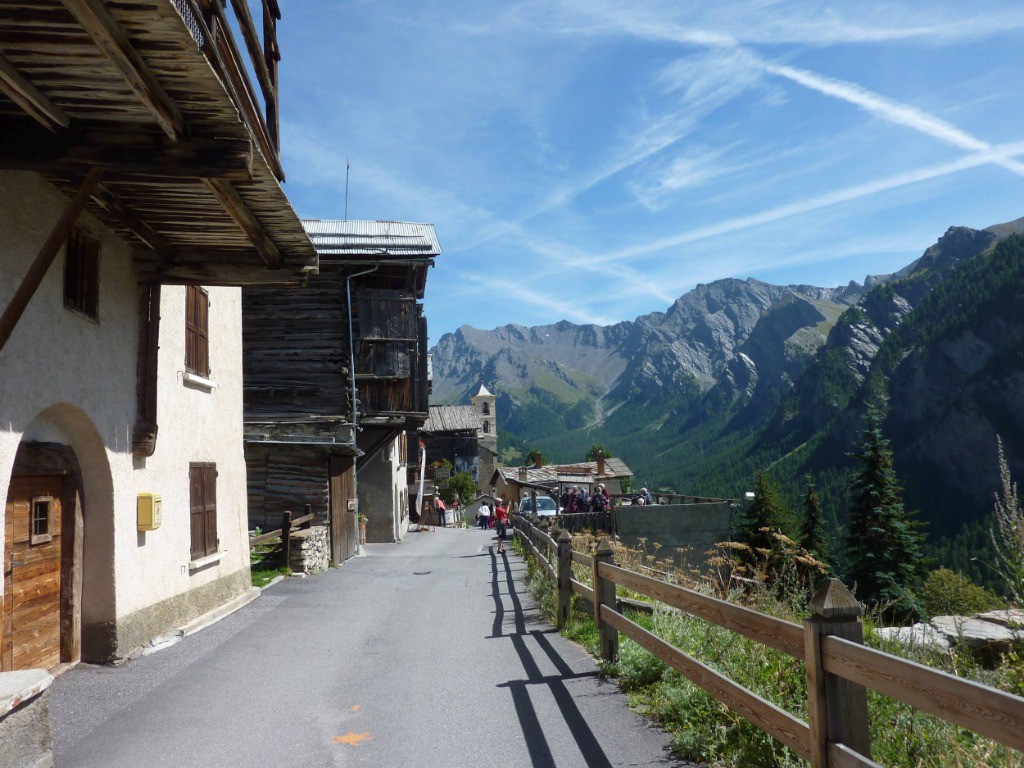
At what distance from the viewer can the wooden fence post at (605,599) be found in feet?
24.2

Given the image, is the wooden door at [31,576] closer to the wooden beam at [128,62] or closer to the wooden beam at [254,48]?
the wooden beam at [128,62]

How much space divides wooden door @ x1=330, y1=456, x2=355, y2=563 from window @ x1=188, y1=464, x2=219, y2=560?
780cm

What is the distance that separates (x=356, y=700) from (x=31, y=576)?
10.4 feet

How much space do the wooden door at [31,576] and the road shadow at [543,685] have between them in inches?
163

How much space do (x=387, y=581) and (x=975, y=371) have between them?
12633 centimetres

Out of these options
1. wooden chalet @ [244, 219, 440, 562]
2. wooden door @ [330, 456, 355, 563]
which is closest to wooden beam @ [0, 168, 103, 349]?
wooden chalet @ [244, 219, 440, 562]

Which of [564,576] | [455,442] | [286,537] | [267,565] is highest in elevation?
[455,442]

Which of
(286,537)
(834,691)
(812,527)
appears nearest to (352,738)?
(834,691)

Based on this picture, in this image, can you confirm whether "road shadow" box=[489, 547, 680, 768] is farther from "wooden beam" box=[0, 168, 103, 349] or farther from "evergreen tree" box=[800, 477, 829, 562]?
"evergreen tree" box=[800, 477, 829, 562]

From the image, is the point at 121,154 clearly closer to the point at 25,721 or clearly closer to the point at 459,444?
the point at 25,721

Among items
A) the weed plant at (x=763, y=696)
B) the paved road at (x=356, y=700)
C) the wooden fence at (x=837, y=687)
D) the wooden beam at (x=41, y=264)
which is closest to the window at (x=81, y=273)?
the wooden beam at (x=41, y=264)

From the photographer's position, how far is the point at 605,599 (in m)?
7.62

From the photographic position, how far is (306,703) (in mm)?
6648

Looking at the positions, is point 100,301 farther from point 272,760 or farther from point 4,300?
point 272,760
